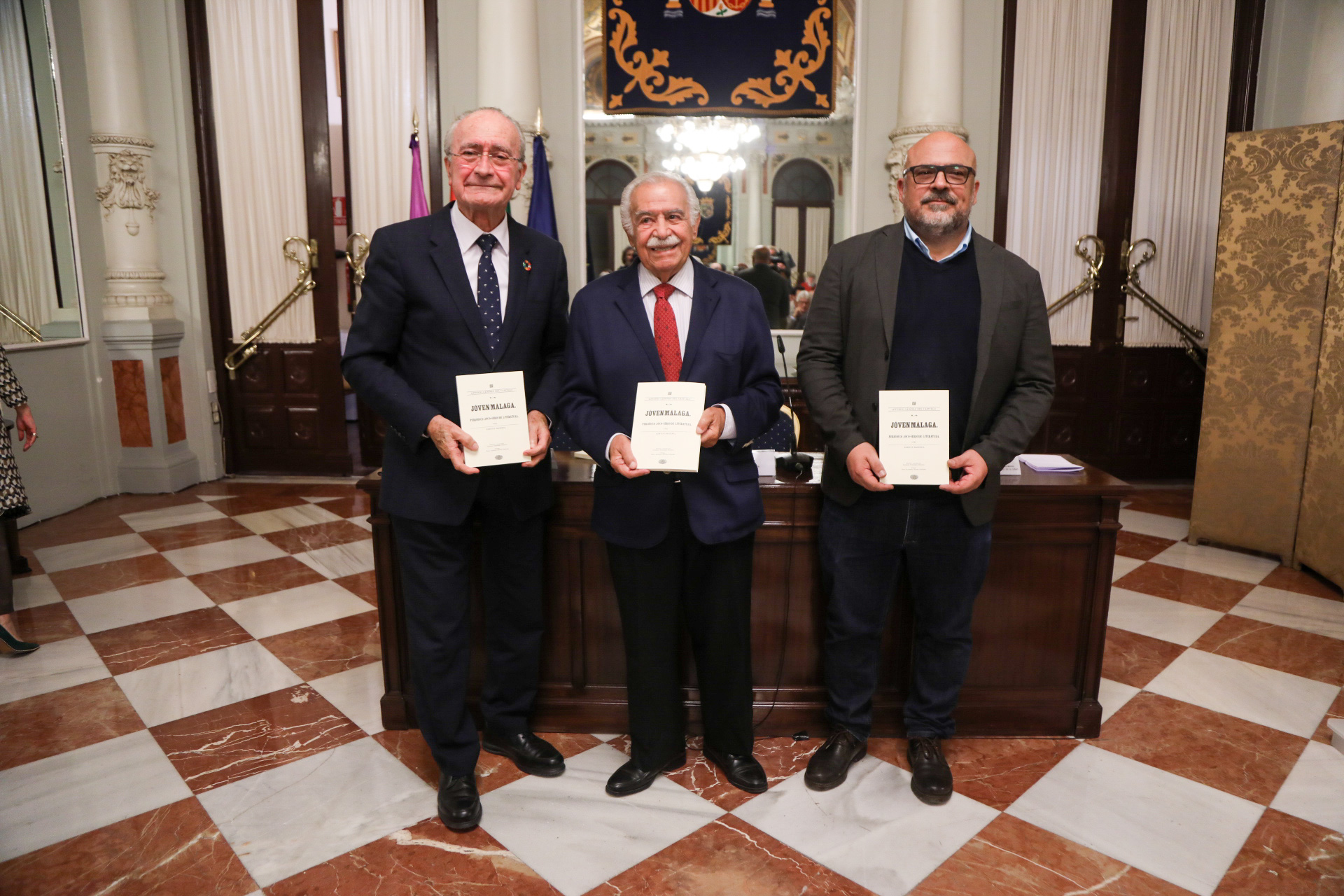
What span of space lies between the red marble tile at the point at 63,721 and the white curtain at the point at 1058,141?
5.29 metres

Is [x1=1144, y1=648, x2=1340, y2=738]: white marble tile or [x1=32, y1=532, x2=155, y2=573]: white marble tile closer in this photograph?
[x1=1144, y1=648, x2=1340, y2=738]: white marble tile

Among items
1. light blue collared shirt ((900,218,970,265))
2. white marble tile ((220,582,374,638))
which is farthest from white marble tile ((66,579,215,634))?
light blue collared shirt ((900,218,970,265))

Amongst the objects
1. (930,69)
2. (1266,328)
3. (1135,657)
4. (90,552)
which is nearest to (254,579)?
(90,552)

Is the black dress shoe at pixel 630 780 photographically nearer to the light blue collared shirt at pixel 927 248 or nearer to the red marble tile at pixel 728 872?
the red marble tile at pixel 728 872

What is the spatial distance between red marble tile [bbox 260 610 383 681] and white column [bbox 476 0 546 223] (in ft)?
9.06

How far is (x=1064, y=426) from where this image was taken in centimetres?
575

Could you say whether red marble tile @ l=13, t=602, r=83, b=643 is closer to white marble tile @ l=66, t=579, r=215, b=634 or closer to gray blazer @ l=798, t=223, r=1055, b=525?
white marble tile @ l=66, t=579, r=215, b=634

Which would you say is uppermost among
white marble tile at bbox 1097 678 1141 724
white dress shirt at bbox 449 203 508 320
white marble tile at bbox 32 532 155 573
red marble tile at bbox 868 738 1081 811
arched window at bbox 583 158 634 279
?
arched window at bbox 583 158 634 279

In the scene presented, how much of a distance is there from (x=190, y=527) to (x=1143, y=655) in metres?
4.59

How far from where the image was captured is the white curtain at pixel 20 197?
15.2ft

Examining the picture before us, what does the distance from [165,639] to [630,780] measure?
2043 millimetres

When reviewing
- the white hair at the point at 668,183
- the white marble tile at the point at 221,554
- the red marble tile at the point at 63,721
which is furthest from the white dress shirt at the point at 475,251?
the white marble tile at the point at 221,554

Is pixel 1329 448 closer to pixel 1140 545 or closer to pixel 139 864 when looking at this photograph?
pixel 1140 545

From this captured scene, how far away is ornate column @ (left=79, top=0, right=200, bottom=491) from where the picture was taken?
5043 millimetres
